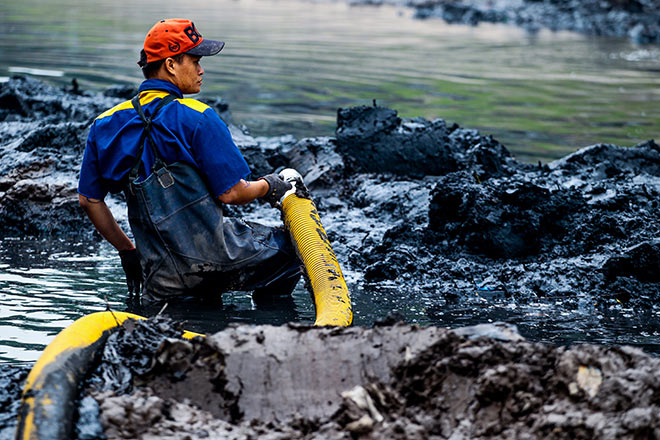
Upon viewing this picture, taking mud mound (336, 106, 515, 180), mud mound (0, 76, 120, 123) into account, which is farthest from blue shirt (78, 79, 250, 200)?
mud mound (0, 76, 120, 123)

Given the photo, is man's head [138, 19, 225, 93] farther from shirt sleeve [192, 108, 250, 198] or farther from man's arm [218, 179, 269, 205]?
man's arm [218, 179, 269, 205]

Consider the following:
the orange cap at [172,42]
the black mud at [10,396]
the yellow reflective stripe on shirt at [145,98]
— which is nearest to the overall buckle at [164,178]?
the yellow reflective stripe on shirt at [145,98]

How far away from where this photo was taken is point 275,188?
212 inches

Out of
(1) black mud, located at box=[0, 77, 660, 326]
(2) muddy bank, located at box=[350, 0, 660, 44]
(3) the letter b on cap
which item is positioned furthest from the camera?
(2) muddy bank, located at box=[350, 0, 660, 44]

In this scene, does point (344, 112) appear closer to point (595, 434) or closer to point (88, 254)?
point (88, 254)

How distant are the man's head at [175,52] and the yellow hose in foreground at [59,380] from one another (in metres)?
1.62

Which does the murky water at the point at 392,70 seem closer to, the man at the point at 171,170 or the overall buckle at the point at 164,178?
the man at the point at 171,170

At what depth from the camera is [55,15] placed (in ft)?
108

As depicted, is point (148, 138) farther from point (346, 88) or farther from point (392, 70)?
point (392, 70)

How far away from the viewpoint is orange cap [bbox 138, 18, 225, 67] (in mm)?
4797

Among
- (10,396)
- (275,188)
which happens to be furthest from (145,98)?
(10,396)

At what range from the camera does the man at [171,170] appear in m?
4.77

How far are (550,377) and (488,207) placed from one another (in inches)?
144

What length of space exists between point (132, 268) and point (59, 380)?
7.18 feet
